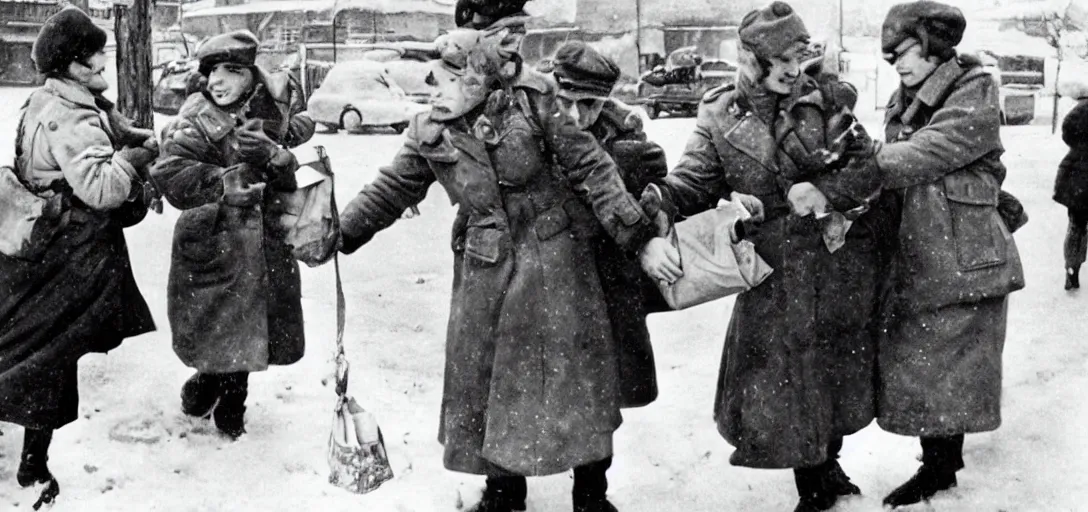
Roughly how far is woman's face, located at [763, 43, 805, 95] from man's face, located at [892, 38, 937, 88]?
0.46m

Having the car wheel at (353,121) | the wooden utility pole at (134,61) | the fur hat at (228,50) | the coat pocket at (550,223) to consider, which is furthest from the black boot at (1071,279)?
the car wheel at (353,121)

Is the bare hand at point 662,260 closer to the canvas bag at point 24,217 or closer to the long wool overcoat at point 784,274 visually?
the long wool overcoat at point 784,274

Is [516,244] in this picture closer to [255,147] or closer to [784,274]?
[784,274]

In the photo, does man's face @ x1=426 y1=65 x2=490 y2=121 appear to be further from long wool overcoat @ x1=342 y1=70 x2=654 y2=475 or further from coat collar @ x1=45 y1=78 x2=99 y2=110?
coat collar @ x1=45 y1=78 x2=99 y2=110

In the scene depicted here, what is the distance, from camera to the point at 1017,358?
22.2 feet

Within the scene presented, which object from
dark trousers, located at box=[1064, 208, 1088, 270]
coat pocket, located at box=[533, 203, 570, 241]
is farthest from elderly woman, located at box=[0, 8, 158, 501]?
dark trousers, located at box=[1064, 208, 1088, 270]

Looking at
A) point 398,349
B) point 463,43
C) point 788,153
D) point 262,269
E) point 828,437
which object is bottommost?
point 398,349

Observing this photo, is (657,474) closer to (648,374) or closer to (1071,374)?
(648,374)

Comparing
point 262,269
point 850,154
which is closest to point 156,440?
point 262,269

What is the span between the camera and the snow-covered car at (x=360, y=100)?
670 inches

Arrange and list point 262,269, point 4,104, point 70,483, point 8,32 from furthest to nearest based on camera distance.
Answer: point 8,32 < point 4,104 < point 262,269 < point 70,483

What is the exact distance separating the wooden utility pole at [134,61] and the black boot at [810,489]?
22.6 ft

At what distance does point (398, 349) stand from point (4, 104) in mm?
8805

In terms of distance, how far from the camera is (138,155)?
5148 mm
